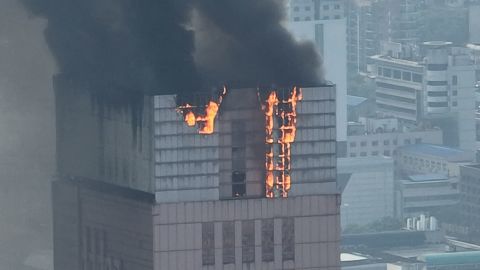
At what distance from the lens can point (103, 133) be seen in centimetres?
10719

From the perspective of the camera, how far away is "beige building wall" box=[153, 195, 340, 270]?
332ft

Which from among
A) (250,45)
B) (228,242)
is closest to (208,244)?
(228,242)

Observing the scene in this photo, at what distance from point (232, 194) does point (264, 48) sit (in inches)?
233

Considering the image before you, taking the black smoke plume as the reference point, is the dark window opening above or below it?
below

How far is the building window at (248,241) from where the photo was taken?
334 feet

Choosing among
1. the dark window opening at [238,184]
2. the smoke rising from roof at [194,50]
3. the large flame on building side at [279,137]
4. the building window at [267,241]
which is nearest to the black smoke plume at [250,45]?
the smoke rising from roof at [194,50]

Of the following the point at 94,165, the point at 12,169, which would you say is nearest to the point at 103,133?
the point at 94,165

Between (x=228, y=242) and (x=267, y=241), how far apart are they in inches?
56.7

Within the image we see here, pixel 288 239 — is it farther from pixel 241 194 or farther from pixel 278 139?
pixel 278 139

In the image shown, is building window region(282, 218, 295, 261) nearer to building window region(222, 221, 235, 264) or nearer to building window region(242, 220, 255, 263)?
building window region(242, 220, 255, 263)

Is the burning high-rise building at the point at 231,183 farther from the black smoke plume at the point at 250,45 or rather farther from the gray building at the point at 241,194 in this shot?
the black smoke plume at the point at 250,45

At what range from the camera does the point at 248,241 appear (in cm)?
10188

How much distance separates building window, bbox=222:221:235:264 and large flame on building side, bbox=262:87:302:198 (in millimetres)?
1779

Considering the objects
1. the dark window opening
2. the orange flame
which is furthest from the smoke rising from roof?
the dark window opening
